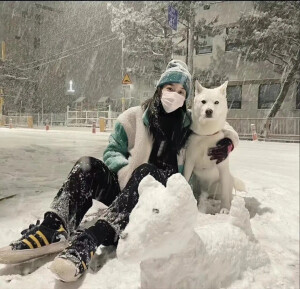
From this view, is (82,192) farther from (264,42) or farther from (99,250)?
(264,42)

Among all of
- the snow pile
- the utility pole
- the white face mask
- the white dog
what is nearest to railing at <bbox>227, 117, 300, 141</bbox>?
the white dog

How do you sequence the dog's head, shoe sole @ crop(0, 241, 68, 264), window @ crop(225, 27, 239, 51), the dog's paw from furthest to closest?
window @ crop(225, 27, 239, 51)
the dog's paw
the dog's head
shoe sole @ crop(0, 241, 68, 264)

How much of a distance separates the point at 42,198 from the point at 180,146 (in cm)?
59

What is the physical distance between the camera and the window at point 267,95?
1.26 meters

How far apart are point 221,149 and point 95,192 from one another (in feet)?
1.49

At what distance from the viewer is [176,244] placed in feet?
1.90

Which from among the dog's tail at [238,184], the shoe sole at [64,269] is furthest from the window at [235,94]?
the shoe sole at [64,269]

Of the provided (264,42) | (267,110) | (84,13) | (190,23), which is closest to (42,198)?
(84,13)

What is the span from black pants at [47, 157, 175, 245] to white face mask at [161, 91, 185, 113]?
7.4 inches

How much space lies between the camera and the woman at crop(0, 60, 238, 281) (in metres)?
0.74

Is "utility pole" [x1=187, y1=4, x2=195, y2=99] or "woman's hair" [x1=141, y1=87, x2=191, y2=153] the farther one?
"utility pole" [x1=187, y1=4, x2=195, y2=99]

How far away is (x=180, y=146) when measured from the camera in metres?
1.02

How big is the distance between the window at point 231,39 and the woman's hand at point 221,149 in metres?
0.50

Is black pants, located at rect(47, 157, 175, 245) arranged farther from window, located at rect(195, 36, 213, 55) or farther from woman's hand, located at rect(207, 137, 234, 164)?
window, located at rect(195, 36, 213, 55)
